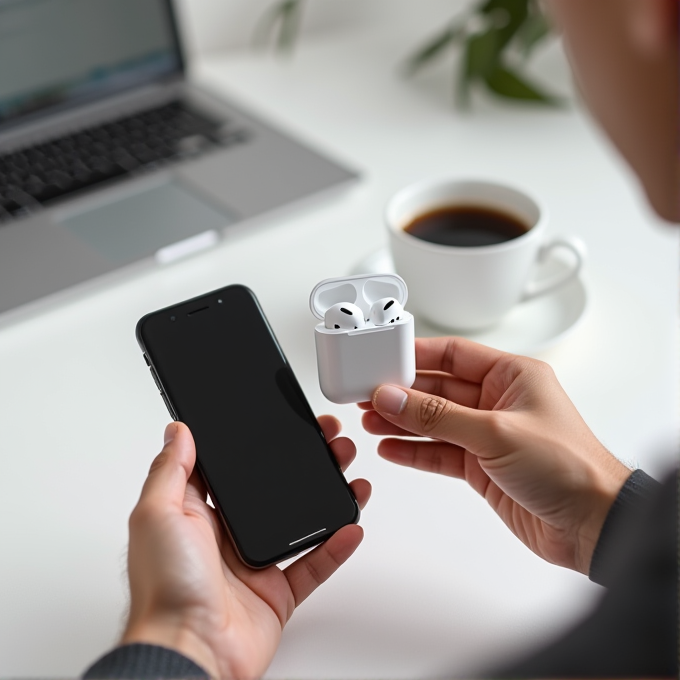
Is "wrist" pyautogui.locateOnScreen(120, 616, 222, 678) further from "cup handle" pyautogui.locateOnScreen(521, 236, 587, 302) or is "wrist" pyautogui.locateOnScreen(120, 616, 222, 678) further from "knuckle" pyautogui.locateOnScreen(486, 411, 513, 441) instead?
"cup handle" pyautogui.locateOnScreen(521, 236, 587, 302)

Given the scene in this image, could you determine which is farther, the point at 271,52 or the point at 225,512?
the point at 271,52

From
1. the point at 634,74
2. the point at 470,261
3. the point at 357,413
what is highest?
the point at 634,74

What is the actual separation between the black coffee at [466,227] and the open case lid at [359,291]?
18 cm

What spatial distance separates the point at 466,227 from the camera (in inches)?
30.6

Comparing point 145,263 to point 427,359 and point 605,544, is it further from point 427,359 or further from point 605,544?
point 605,544

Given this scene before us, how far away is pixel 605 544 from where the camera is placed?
0.56 metres

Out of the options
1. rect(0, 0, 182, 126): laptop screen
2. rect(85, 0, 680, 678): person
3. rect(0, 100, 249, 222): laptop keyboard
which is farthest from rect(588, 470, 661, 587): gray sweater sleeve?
rect(0, 0, 182, 126): laptop screen

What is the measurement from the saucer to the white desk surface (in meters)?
0.02

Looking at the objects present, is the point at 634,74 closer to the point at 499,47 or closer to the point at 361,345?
the point at 361,345

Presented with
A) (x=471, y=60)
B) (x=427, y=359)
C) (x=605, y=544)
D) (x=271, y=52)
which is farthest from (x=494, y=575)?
(x=271, y=52)

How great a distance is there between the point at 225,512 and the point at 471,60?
749mm

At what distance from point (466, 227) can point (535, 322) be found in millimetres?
108

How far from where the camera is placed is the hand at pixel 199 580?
0.50 m

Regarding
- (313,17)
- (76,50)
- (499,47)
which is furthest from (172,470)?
(313,17)
